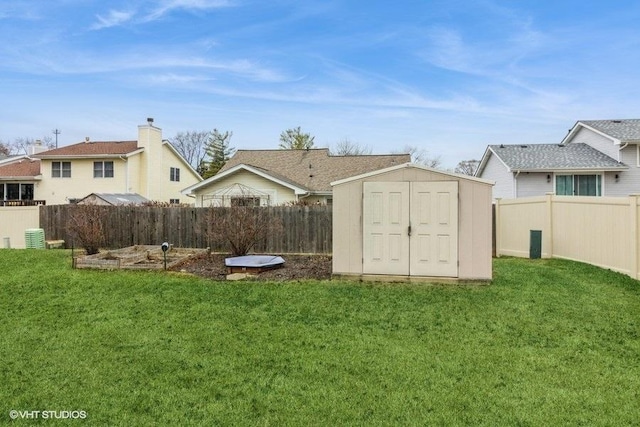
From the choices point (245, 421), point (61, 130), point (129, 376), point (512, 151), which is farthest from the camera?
point (61, 130)

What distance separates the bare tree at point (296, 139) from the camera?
43.1 metres

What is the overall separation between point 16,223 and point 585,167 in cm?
2274

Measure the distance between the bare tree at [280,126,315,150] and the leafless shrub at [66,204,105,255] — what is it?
30497mm

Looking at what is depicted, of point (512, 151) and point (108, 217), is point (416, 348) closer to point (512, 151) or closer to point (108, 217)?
point (108, 217)

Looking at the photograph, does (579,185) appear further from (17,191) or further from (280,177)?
(17,191)

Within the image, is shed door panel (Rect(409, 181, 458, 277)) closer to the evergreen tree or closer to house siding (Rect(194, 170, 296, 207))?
house siding (Rect(194, 170, 296, 207))

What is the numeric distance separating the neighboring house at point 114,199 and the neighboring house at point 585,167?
55.5 ft

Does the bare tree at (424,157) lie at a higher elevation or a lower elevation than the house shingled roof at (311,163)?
higher

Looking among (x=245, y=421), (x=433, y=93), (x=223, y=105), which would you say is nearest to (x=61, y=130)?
(x=223, y=105)

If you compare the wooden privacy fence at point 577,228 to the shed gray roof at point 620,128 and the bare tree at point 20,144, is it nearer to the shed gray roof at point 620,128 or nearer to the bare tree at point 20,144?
the shed gray roof at point 620,128

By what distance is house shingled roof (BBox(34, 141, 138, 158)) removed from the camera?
2531 centimetres

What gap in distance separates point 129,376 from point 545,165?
18.2 meters

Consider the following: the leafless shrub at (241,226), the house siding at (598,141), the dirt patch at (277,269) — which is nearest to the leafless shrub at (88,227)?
the leafless shrub at (241,226)

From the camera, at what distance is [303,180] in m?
21.0
